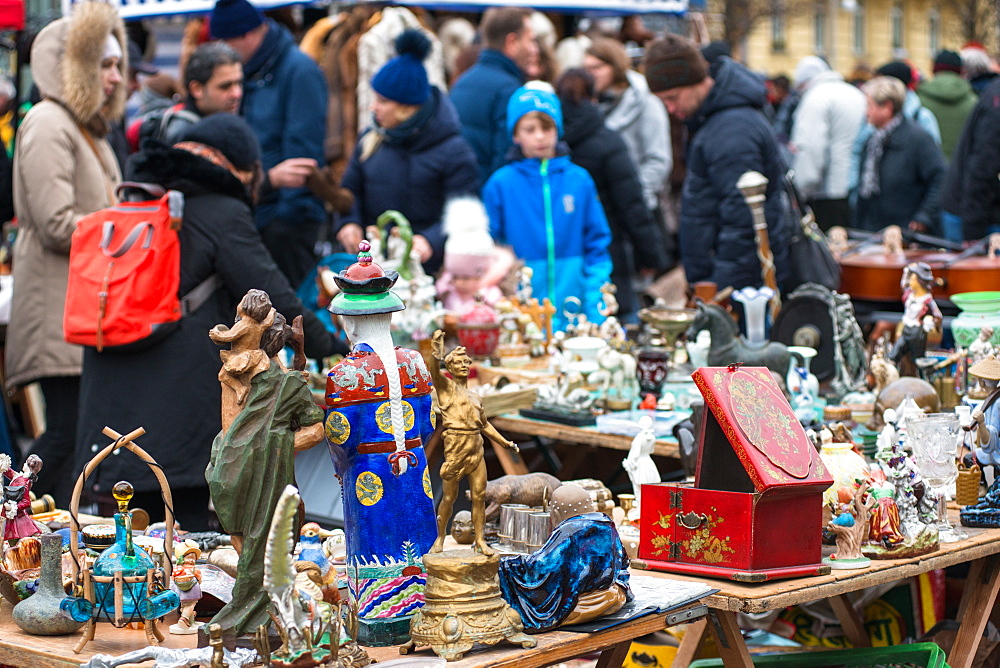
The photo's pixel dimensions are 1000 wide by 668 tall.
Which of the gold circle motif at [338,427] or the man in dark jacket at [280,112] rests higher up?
the man in dark jacket at [280,112]

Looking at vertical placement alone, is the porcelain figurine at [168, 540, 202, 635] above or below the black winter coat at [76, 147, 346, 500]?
below

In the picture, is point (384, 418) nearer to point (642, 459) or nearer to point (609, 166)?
point (642, 459)

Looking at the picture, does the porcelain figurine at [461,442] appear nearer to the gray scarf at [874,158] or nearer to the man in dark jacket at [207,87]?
the man in dark jacket at [207,87]

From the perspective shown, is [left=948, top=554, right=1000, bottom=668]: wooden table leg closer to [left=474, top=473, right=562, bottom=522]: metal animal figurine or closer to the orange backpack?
[left=474, top=473, right=562, bottom=522]: metal animal figurine

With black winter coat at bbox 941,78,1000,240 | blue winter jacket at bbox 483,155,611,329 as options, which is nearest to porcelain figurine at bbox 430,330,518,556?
blue winter jacket at bbox 483,155,611,329

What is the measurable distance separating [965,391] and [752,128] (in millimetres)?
1947

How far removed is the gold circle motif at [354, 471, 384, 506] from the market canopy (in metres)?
6.09

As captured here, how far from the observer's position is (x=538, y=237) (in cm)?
607

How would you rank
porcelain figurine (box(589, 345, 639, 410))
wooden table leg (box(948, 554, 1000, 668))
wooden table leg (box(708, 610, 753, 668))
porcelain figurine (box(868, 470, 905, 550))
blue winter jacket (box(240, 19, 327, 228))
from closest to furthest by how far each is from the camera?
wooden table leg (box(708, 610, 753, 668)) < porcelain figurine (box(868, 470, 905, 550)) < wooden table leg (box(948, 554, 1000, 668)) < porcelain figurine (box(589, 345, 639, 410)) < blue winter jacket (box(240, 19, 327, 228))

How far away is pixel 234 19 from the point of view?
6320 mm

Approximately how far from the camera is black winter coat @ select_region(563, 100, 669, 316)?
6934 mm

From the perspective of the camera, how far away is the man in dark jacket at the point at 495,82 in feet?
23.0

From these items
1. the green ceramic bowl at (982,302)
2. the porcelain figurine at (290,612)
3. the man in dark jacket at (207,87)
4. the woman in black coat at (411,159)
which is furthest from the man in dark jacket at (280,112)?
the porcelain figurine at (290,612)

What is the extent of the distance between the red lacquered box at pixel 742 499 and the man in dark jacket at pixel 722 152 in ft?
8.71
